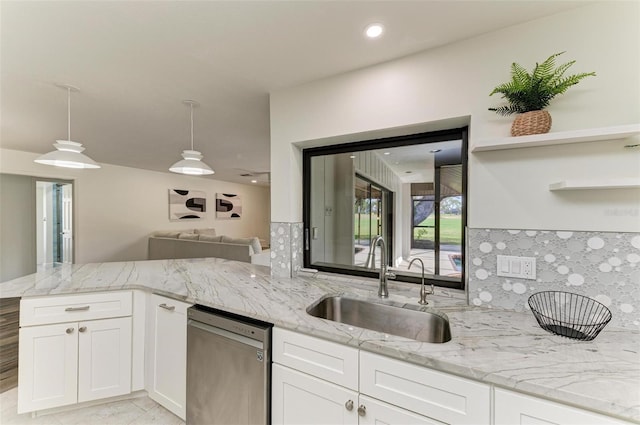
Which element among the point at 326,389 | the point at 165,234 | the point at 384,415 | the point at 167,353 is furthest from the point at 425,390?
the point at 165,234

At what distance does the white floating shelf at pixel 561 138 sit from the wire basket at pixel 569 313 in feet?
2.40

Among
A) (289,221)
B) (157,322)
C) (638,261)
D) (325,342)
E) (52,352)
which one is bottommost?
(52,352)

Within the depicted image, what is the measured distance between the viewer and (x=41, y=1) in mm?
1261

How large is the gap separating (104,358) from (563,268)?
285 centimetres

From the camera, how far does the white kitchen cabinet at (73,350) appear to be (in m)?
1.72

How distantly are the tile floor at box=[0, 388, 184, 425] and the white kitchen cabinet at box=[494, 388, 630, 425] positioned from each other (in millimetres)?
1920

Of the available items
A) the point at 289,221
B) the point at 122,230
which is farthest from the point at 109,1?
the point at 122,230

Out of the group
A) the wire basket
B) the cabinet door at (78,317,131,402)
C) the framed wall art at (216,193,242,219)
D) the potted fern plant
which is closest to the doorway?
the framed wall art at (216,193,242,219)

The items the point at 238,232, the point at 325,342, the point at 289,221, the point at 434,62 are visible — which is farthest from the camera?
the point at 238,232

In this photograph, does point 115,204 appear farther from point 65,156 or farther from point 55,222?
point 65,156

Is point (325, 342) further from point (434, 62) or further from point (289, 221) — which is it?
point (434, 62)

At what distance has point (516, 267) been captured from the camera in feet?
4.64

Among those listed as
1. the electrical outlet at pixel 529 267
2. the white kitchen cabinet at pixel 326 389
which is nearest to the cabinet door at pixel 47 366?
the white kitchen cabinet at pixel 326 389

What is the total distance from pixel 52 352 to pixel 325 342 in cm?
188
